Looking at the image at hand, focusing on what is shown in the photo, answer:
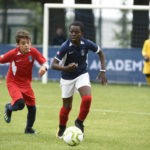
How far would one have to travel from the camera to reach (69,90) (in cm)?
763

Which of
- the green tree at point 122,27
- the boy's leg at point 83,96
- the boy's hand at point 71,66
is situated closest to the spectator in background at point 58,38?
the green tree at point 122,27

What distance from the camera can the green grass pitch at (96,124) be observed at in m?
7.00

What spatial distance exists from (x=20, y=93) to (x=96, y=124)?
198cm

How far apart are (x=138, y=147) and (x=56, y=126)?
7.31 feet

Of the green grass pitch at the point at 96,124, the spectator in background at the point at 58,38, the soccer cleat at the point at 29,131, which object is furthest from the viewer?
the spectator in background at the point at 58,38

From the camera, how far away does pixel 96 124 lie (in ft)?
29.7

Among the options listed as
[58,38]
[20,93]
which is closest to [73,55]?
[20,93]

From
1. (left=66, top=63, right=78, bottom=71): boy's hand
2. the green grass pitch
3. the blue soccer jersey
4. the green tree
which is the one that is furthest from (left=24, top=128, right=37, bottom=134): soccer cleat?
the green tree

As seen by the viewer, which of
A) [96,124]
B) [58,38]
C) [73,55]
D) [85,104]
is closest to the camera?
[85,104]

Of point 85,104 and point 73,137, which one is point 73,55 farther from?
point 73,137

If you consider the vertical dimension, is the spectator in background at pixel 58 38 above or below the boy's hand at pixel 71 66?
above

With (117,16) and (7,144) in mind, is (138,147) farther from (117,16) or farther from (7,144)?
(117,16)

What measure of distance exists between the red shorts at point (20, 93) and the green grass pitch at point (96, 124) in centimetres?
55

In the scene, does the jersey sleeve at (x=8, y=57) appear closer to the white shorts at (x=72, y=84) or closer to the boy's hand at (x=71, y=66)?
the white shorts at (x=72, y=84)
